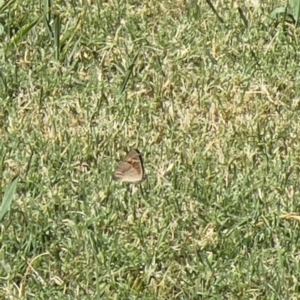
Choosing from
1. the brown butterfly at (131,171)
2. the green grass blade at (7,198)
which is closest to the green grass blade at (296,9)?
the brown butterfly at (131,171)

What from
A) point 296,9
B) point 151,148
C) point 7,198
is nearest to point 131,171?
point 151,148

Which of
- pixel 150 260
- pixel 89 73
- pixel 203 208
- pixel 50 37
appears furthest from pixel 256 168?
pixel 50 37

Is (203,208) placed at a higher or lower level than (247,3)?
lower

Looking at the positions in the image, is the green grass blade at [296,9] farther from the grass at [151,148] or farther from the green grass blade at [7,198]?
the green grass blade at [7,198]

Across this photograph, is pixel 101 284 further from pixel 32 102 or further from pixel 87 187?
pixel 32 102

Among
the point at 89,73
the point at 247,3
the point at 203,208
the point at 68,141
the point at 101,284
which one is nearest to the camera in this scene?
the point at 101,284

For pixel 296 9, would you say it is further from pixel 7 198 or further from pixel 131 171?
pixel 7 198

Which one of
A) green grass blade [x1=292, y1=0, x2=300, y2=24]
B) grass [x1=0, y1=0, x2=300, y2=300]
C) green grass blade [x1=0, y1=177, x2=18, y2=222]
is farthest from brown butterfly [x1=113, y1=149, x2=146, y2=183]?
green grass blade [x1=292, y1=0, x2=300, y2=24]
